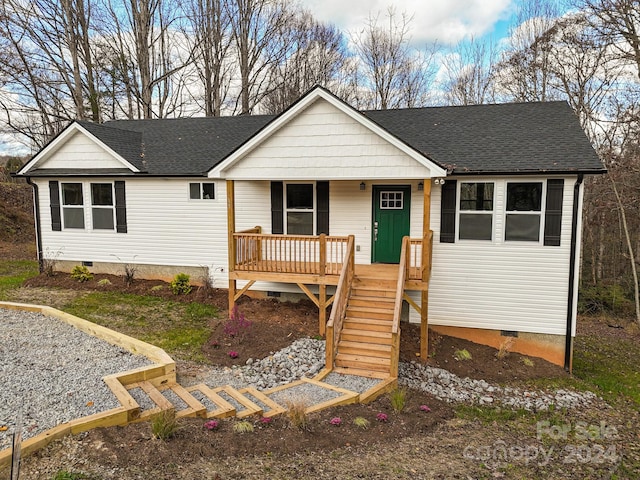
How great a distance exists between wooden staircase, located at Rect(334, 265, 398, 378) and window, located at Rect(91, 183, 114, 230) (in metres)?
8.04

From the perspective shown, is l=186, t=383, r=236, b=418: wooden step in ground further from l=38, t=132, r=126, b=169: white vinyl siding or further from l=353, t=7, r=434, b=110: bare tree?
l=353, t=7, r=434, b=110: bare tree

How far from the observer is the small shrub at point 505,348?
369 inches

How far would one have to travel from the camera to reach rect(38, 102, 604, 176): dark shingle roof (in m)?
9.34

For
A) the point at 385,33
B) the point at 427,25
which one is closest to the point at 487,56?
the point at 427,25

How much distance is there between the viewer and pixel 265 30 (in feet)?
80.7

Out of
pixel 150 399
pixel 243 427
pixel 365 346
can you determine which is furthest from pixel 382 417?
pixel 150 399

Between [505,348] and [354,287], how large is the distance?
3.75m

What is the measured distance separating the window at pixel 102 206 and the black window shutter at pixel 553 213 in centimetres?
1179

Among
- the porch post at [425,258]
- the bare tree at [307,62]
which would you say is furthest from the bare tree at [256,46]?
the porch post at [425,258]

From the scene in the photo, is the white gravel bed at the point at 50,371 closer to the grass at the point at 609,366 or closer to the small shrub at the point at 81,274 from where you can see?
the small shrub at the point at 81,274

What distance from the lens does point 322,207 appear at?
35.8 ft

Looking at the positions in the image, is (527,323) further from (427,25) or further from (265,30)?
(265,30)

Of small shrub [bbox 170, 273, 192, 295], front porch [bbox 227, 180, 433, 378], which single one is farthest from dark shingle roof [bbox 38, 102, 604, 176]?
small shrub [bbox 170, 273, 192, 295]

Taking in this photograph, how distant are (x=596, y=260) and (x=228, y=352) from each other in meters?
18.8
